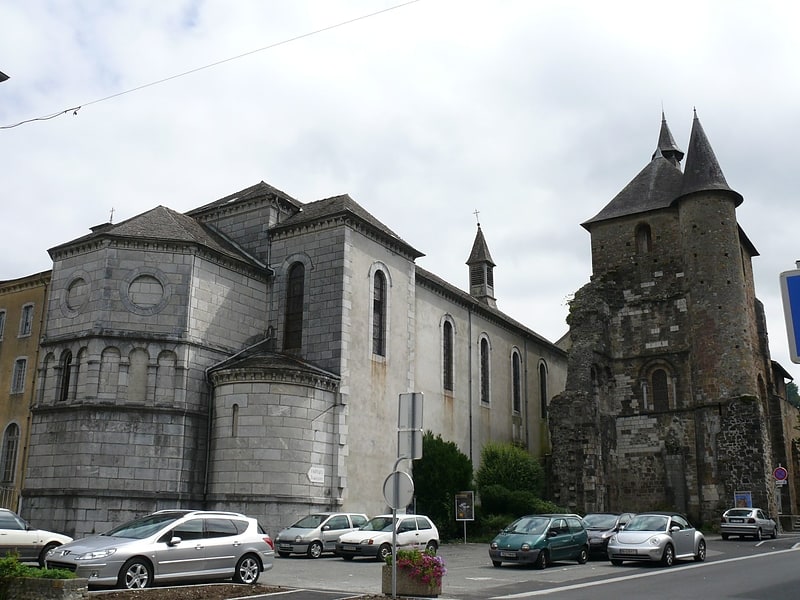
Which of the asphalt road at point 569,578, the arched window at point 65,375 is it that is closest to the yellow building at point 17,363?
the arched window at point 65,375

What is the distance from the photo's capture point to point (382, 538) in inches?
813

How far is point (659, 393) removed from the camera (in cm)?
3828

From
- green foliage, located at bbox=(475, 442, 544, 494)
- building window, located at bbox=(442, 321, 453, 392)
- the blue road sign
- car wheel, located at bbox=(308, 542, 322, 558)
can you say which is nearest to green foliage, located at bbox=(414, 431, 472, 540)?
green foliage, located at bbox=(475, 442, 544, 494)

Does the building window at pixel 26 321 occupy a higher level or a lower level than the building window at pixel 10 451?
higher

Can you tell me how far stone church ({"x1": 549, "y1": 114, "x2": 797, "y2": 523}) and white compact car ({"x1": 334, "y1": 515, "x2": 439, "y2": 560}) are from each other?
15576mm

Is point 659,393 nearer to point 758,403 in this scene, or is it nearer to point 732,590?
point 758,403

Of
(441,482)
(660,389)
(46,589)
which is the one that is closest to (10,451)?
(441,482)

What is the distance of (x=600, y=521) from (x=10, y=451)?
886 inches

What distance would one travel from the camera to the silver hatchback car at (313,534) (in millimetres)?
21750

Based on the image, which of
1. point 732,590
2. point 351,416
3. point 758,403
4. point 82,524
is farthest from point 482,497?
point 732,590

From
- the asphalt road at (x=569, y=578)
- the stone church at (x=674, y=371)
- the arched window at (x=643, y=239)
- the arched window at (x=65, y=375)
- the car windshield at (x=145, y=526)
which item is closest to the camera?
the asphalt road at (x=569, y=578)

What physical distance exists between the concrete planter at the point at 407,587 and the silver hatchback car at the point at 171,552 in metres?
3.38

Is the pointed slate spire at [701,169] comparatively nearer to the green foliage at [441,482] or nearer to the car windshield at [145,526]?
the green foliage at [441,482]

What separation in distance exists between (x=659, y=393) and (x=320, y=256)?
1978 cm
